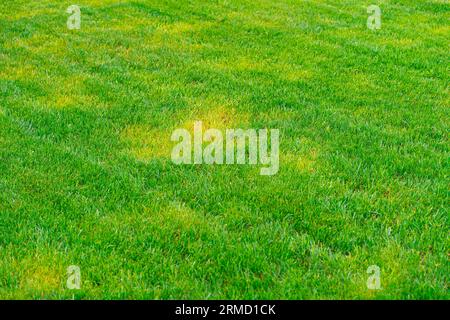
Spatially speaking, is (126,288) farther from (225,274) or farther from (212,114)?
(212,114)

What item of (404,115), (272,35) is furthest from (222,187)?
(272,35)

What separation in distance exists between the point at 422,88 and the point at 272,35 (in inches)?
118

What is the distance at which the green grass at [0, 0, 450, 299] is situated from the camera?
179 inches

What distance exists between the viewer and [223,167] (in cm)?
616

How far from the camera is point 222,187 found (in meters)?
5.76

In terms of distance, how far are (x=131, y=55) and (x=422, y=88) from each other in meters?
4.14

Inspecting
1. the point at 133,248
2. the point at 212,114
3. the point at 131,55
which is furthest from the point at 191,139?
the point at 131,55

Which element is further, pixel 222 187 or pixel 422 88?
pixel 422 88

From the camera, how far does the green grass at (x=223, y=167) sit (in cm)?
455

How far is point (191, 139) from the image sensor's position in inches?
266
